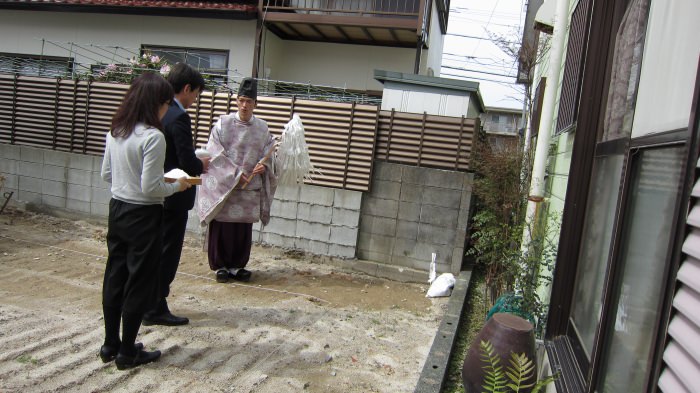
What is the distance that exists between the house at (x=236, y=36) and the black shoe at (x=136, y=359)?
669 centimetres

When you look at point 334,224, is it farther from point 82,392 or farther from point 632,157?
point 632,157

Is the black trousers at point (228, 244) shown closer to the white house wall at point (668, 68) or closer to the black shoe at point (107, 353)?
the black shoe at point (107, 353)

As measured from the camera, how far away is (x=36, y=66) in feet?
29.2

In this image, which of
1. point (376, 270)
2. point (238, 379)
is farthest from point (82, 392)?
point (376, 270)

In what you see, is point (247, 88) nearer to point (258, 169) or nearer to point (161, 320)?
point (258, 169)

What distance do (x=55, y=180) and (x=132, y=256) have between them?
5.67 m

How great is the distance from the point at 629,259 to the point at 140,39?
1048cm

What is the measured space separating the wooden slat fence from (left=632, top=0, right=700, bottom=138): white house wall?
3910 mm

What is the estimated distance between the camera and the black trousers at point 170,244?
12.1 ft

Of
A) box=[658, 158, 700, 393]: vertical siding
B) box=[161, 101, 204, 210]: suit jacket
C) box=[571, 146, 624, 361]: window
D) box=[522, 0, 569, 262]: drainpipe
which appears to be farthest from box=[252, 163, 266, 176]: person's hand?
box=[658, 158, 700, 393]: vertical siding

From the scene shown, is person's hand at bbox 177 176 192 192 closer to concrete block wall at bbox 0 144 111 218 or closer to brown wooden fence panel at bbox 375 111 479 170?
brown wooden fence panel at bbox 375 111 479 170

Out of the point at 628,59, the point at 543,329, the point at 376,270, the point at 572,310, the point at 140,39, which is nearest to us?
the point at 628,59

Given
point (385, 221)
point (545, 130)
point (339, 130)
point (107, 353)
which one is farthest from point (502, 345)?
Answer: point (339, 130)

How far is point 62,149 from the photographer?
750 cm
